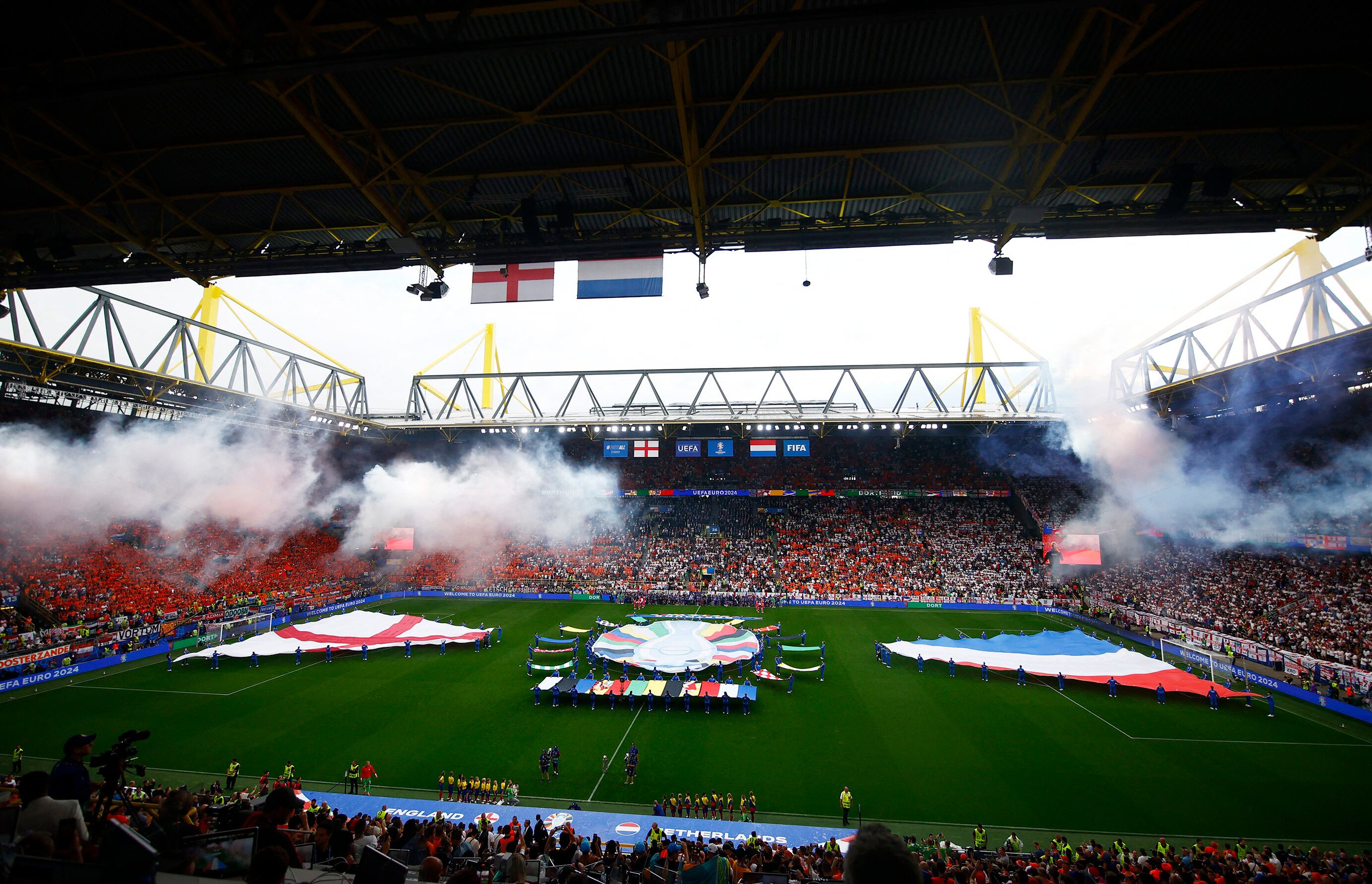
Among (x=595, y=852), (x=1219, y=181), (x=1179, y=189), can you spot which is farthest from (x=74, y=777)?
(x=1219, y=181)

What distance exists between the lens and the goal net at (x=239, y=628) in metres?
27.5

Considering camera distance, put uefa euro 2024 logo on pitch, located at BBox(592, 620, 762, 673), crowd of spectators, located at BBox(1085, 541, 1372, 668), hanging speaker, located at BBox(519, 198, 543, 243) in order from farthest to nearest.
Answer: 1. crowd of spectators, located at BBox(1085, 541, 1372, 668)
2. uefa euro 2024 logo on pitch, located at BBox(592, 620, 762, 673)
3. hanging speaker, located at BBox(519, 198, 543, 243)

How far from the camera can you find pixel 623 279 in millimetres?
10594

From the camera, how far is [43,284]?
38.5 feet

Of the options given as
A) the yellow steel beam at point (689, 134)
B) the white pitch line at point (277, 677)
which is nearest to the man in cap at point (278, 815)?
the yellow steel beam at point (689, 134)

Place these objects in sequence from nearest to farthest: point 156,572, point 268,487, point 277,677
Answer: point 277,677, point 156,572, point 268,487

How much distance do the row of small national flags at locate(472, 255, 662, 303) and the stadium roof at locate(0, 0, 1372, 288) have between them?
0.99ft

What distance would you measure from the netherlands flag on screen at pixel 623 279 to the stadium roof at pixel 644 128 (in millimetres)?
352

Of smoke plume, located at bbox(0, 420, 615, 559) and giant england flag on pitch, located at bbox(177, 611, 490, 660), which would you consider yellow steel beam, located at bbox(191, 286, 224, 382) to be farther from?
giant england flag on pitch, located at bbox(177, 611, 490, 660)

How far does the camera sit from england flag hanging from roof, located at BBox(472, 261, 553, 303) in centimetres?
1049

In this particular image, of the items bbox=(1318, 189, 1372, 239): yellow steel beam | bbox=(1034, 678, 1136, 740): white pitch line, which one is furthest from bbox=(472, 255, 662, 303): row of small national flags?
bbox=(1034, 678, 1136, 740): white pitch line

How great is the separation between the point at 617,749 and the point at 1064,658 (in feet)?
59.6

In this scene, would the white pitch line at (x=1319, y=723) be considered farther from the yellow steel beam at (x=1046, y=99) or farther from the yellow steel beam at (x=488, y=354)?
the yellow steel beam at (x=488, y=354)

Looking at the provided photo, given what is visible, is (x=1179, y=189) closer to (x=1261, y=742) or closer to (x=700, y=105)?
(x=700, y=105)
